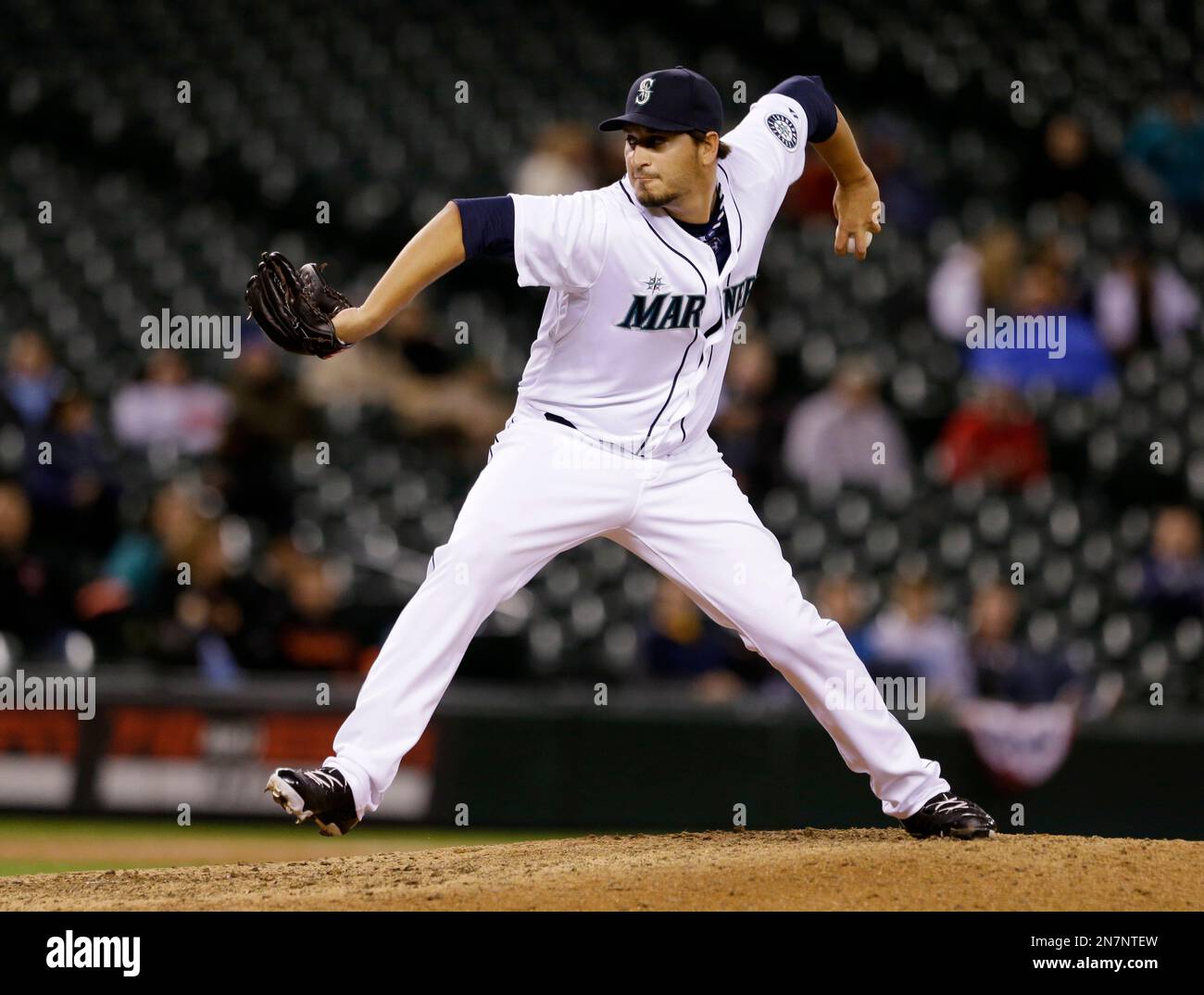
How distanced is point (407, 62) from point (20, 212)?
284 centimetres

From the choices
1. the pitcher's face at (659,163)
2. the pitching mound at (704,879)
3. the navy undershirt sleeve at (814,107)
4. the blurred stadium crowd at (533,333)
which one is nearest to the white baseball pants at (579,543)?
the pitching mound at (704,879)

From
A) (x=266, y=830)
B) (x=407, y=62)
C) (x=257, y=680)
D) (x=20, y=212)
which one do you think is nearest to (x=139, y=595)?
(x=257, y=680)

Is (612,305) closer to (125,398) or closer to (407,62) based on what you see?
(125,398)

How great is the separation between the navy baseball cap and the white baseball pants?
2.60 ft

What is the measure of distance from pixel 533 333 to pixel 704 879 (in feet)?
21.2

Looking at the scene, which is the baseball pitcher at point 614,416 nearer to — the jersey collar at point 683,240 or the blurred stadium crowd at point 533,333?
the jersey collar at point 683,240

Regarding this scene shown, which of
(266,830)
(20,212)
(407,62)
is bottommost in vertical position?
(266,830)

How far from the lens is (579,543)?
466 centimetres

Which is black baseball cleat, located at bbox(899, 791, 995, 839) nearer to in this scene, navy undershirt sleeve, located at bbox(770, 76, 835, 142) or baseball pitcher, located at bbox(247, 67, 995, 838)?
baseball pitcher, located at bbox(247, 67, 995, 838)

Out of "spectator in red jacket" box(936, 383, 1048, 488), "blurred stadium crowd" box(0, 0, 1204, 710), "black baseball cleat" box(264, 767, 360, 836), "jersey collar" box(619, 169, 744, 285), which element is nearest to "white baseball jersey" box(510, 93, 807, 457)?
"jersey collar" box(619, 169, 744, 285)

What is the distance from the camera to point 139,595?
846cm

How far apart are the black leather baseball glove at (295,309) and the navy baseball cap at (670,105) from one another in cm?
82

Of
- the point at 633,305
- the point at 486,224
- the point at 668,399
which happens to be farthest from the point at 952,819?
the point at 486,224

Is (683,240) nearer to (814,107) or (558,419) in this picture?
(558,419)
